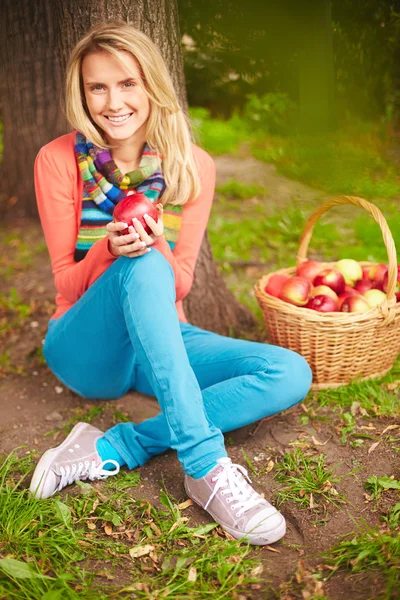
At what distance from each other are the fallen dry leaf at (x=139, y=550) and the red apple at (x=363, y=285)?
1641 mm

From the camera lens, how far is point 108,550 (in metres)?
2.13

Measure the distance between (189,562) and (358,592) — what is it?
0.54 metres

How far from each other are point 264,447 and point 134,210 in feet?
3.74

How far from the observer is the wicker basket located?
2785 millimetres

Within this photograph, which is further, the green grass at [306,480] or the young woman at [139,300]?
the green grass at [306,480]

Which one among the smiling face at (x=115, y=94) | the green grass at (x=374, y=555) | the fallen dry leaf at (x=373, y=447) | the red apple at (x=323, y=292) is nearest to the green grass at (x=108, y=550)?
the green grass at (x=374, y=555)

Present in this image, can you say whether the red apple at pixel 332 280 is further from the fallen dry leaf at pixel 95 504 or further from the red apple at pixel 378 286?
the fallen dry leaf at pixel 95 504

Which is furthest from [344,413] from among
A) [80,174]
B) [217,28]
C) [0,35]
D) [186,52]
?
[0,35]

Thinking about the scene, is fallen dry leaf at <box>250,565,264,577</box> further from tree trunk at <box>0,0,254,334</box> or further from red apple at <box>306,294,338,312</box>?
tree trunk at <box>0,0,254,334</box>

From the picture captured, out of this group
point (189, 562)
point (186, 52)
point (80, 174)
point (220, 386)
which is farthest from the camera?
point (186, 52)

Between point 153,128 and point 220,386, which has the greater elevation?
point 153,128

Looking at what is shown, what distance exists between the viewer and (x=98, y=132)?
2.67 meters

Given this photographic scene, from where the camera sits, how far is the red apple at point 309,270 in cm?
318

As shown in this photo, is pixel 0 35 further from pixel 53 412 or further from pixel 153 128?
pixel 53 412
